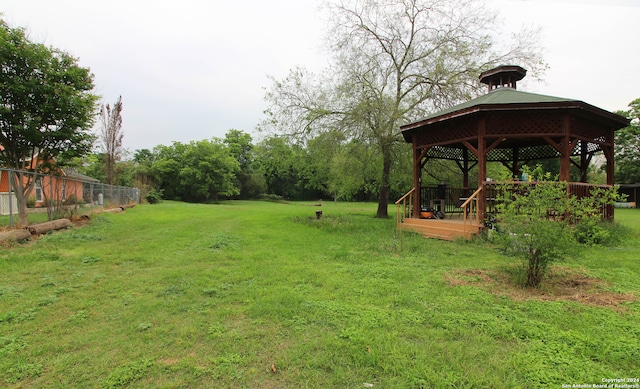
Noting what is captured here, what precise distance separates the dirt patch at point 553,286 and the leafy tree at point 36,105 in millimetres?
10517

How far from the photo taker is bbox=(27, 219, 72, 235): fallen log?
774 cm

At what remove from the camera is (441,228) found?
8609 millimetres

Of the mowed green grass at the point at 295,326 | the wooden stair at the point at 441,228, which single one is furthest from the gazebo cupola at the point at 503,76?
the mowed green grass at the point at 295,326

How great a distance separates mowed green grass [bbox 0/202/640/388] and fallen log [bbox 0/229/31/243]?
1532mm

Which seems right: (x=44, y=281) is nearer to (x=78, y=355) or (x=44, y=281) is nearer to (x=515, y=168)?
(x=78, y=355)

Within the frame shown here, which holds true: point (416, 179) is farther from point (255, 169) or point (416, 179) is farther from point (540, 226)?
point (255, 169)

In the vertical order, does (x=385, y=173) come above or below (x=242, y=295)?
above

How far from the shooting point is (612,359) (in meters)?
2.33

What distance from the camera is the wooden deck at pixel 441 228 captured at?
26.0 feet

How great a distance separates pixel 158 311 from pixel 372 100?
1006 centimetres

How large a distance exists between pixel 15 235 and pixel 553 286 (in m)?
10.3

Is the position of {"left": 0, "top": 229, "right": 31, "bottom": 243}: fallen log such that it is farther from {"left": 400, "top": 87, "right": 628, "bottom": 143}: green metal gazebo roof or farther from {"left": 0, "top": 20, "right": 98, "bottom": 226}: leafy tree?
{"left": 400, "top": 87, "right": 628, "bottom": 143}: green metal gazebo roof

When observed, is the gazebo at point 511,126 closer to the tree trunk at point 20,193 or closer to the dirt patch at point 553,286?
the dirt patch at point 553,286

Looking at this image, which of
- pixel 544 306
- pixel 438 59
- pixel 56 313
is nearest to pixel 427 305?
pixel 544 306
